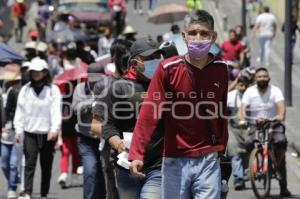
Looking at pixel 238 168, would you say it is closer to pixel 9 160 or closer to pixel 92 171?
pixel 9 160

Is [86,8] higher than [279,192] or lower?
higher

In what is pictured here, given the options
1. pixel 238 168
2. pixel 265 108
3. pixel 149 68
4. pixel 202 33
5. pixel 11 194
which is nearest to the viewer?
pixel 202 33

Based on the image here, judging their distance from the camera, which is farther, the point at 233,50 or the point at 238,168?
the point at 233,50

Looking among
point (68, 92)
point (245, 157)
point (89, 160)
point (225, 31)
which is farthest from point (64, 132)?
point (225, 31)

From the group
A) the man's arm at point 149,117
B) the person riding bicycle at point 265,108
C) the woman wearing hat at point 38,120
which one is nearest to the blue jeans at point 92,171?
the woman wearing hat at point 38,120

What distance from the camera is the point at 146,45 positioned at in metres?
8.98

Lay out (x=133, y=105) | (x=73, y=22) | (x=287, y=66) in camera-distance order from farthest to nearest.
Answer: (x=73, y=22)
(x=287, y=66)
(x=133, y=105)

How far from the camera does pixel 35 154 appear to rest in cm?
1359

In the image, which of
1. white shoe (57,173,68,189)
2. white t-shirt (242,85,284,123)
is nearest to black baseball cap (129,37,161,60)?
white t-shirt (242,85,284,123)

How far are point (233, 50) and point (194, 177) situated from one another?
18.9m

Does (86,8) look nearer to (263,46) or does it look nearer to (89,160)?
(263,46)

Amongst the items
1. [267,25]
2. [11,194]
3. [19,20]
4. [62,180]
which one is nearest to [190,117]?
[11,194]

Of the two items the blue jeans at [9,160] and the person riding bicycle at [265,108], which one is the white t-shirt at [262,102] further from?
the blue jeans at [9,160]

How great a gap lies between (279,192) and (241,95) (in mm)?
1810
